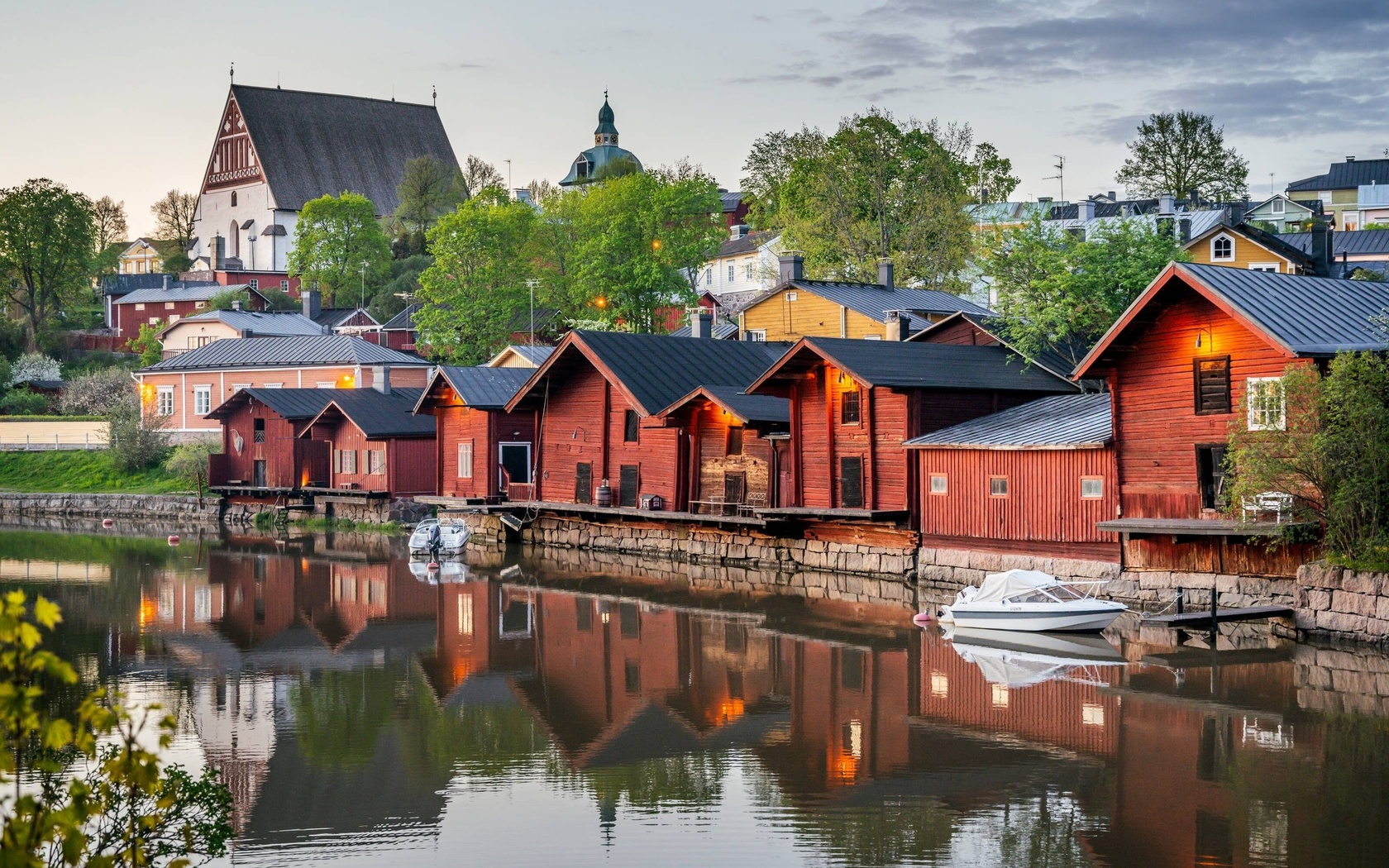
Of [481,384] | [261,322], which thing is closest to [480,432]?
[481,384]

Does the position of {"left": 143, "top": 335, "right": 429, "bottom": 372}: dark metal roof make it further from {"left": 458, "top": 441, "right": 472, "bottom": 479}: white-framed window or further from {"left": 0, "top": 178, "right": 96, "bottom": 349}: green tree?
{"left": 0, "top": 178, "right": 96, "bottom": 349}: green tree

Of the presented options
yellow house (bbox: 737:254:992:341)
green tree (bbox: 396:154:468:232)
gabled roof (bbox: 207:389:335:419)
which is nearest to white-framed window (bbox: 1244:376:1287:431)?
yellow house (bbox: 737:254:992:341)

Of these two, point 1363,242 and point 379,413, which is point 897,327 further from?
point 1363,242

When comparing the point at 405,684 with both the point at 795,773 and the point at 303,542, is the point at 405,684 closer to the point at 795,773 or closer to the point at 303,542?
the point at 795,773

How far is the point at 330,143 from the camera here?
447 feet

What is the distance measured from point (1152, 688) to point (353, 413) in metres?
43.5

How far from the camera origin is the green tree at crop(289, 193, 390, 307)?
355 ft

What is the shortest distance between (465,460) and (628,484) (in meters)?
10.5

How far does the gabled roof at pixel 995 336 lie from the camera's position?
41662 millimetres

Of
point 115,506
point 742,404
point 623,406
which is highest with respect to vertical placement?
point 623,406

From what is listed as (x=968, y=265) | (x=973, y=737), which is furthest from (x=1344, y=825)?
(x=968, y=265)

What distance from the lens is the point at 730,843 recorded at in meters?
15.5

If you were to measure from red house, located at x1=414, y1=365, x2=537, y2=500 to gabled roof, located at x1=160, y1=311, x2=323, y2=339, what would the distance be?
108 ft

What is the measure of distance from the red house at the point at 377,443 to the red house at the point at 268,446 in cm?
113
